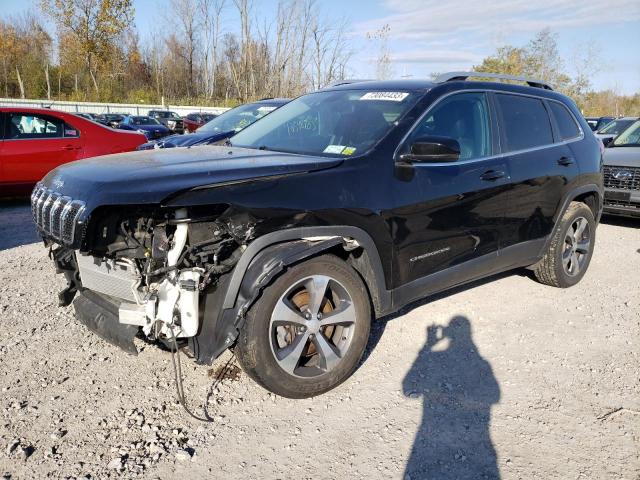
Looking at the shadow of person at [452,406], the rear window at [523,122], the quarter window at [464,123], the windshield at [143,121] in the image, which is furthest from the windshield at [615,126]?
the windshield at [143,121]

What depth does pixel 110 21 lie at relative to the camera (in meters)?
38.5

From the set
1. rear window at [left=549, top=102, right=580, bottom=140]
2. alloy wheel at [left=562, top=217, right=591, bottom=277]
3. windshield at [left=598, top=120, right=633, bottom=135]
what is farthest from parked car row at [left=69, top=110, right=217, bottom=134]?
alloy wheel at [left=562, top=217, right=591, bottom=277]

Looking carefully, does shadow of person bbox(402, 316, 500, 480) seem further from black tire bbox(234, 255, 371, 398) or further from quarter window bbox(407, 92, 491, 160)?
quarter window bbox(407, 92, 491, 160)

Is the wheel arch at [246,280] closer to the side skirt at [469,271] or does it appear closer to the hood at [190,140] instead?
the side skirt at [469,271]

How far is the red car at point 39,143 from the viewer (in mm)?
8375

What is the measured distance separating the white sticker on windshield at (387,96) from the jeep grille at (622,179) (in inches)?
234

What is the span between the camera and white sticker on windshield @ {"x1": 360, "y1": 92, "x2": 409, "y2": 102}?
3859 mm

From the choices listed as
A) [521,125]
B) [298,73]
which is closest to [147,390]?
[521,125]

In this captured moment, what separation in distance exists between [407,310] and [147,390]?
2274 mm

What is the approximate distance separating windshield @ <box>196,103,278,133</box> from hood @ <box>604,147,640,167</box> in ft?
19.2

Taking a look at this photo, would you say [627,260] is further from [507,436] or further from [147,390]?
[147,390]

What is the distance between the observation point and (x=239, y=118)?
10141 mm

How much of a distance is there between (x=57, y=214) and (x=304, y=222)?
1.35 m

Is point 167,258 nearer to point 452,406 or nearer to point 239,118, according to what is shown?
point 452,406
